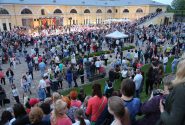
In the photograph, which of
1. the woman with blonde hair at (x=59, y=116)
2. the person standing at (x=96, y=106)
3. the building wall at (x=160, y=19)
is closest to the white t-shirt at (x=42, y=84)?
the person standing at (x=96, y=106)

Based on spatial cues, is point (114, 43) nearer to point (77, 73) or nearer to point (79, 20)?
point (77, 73)

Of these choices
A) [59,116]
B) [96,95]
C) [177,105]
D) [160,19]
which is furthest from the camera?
[160,19]

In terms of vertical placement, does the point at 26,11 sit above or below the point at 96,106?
above

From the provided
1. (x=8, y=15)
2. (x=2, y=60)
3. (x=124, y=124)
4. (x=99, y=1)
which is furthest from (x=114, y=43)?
(x=99, y=1)

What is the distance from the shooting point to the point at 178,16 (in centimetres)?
6375

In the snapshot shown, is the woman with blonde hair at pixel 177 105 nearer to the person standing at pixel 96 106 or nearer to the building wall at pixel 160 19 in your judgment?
the person standing at pixel 96 106

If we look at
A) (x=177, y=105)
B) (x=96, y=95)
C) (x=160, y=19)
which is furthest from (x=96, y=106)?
(x=160, y=19)

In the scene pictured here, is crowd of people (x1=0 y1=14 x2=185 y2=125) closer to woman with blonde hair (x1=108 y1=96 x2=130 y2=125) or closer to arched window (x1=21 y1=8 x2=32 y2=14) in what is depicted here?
woman with blonde hair (x1=108 y1=96 x2=130 y2=125)

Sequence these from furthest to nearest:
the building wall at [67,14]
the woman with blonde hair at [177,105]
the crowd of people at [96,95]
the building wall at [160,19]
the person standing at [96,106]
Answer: the building wall at [160,19] → the building wall at [67,14] → the person standing at [96,106] → the crowd of people at [96,95] → the woman with blonde hair at [177,105]

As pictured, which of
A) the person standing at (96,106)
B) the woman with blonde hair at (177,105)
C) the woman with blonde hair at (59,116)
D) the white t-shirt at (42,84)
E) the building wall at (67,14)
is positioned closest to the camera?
the woman with blonde hair at (177,105)

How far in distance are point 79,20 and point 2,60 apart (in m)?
41.6

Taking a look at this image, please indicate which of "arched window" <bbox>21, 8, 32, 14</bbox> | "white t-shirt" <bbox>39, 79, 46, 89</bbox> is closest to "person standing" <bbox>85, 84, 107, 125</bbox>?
"white t-shirt" <bbox>39, 79, 46, 89</bbox>

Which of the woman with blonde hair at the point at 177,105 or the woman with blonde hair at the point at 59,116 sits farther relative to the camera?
the woman with blonde hair at the point at 59,116

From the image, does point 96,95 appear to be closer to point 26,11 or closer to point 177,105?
point 177,105
